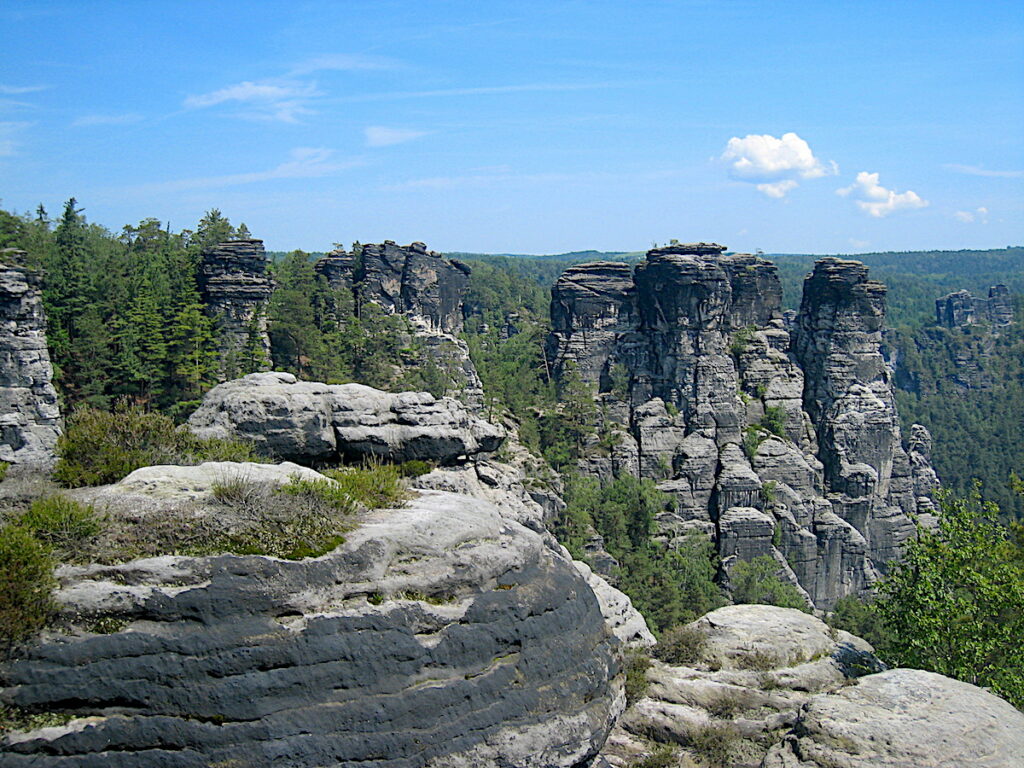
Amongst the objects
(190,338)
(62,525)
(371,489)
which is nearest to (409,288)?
(190,338)

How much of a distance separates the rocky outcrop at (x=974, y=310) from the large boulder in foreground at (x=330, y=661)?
151852mm

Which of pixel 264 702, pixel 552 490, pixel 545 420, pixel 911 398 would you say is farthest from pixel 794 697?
pixel 911 398

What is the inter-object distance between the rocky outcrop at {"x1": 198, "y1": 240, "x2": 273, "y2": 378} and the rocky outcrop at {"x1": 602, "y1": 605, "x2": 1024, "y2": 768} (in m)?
35.2

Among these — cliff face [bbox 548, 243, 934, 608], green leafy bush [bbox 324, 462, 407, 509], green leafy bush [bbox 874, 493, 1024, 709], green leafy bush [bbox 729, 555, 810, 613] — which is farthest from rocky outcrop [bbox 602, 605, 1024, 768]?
cliff face [bbox 548, 243, 934, 608]

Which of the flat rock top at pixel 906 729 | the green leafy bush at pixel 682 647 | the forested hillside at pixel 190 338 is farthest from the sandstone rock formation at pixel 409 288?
the flat rock top at pixel 906 729

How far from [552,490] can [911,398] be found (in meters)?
92.4

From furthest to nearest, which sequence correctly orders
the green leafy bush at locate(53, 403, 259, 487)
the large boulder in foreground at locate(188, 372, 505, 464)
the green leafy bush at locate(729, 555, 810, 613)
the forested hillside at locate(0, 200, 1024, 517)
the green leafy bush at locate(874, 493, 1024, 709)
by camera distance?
the green leafy bush at locate(729, 555, 810, 613) < the forested hillside at locate(0, 200, 1024, 517) < the large boulder in foreground at locate(188, 372, 505, 464) < the green leafy bush at locate(874, 493, 1024, 709) < the green leafy bush at locate(53, 403, 259, 487)

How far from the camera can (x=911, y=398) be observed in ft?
397

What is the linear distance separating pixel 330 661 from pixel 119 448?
6009 millimetres

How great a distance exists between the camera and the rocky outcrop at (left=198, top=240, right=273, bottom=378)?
156ft

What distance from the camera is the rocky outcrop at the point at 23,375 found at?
3241 cm

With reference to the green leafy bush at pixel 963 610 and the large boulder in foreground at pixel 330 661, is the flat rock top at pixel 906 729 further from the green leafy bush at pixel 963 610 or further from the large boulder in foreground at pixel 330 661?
the green leafy bush at pixel 963 610

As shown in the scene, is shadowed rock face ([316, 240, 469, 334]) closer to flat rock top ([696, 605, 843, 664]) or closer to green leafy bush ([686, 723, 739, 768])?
flat rock top ([696, 605, 843, 664])

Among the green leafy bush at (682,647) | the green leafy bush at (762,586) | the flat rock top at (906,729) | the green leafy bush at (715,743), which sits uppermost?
the flat rock top at (906,729)
